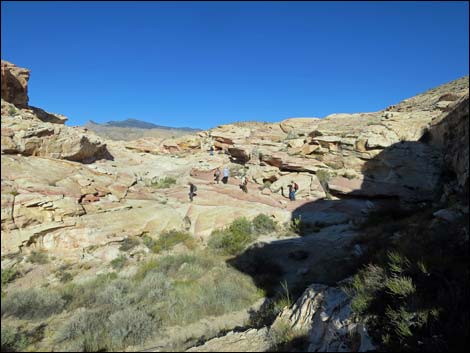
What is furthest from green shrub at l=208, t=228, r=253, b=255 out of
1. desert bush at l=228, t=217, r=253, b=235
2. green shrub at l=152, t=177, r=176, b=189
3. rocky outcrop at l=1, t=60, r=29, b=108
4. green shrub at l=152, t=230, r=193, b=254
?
rocky outcrop at l=1, t=60, r=29, b=108

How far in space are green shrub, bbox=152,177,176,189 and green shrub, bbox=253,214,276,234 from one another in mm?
6284

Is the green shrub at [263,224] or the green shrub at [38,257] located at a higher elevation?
the green shrub at [263,224]

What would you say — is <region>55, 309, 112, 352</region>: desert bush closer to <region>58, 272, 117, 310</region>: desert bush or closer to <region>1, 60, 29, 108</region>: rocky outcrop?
<region>58, 272, 117, 310</region>: desert bush

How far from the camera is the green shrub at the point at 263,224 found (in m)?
12.3

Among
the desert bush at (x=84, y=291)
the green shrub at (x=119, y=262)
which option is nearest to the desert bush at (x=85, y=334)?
the desert bush at (x=84, y=291)

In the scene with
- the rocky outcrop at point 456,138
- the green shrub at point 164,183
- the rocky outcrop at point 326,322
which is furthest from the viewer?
the green shrub at point 164,183

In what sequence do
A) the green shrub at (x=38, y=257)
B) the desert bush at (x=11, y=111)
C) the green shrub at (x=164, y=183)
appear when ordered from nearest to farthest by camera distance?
the green shrub at (x=38, y=257) < the desert bush at (x=11, y=111) < the green shrub at (x=164, y=183)

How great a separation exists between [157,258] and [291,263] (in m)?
4.48

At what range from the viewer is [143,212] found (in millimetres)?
12016

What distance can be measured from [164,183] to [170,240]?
22.2ft

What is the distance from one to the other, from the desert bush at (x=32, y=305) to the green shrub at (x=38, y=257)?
2.87 meters

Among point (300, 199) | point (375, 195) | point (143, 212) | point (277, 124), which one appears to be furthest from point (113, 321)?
point (277, 124)

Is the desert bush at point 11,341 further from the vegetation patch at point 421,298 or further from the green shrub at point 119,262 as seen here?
the green shrub at point 119,262

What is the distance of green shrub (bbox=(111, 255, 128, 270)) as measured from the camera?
9102mm
